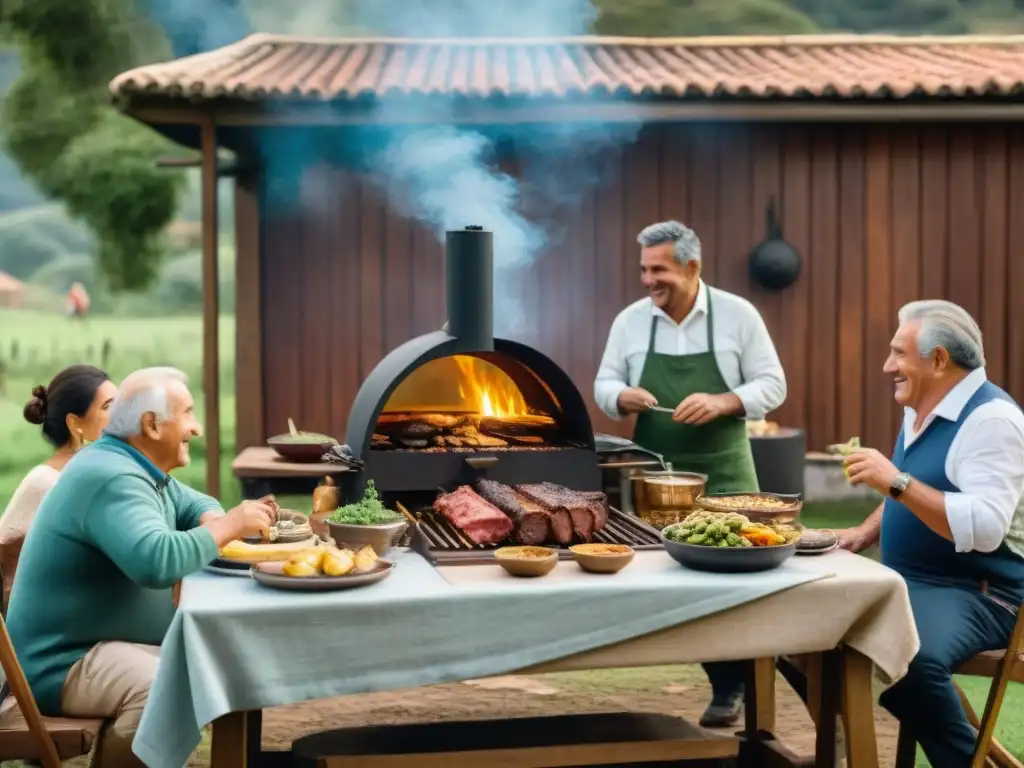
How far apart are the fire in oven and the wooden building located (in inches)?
171

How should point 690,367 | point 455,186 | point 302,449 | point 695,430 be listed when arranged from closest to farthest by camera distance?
point 695,430 < point 690,367 < point 302,449 < point 455,186

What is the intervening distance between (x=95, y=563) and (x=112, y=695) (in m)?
0.37

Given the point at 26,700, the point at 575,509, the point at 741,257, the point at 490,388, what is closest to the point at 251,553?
the point at 26,700

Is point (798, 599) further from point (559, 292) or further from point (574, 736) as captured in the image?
point (559, 292)

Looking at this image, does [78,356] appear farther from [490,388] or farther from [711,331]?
[711,331]

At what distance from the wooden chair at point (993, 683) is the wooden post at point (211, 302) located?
580 centimetres

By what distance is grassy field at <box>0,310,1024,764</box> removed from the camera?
17.5 meters

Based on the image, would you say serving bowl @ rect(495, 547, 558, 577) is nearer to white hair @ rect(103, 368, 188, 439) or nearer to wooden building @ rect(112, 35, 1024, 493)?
white hair @ rect(103, 368, 188, 439)

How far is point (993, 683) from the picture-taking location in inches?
150

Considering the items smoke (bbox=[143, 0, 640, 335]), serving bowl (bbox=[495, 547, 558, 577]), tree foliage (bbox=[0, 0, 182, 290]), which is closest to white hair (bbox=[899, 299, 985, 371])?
serving bowl (bbox=[495, 547, 558, 577])

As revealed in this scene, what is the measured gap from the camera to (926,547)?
13.5 feet

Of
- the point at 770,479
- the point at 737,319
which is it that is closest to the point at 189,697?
the point at 737,319

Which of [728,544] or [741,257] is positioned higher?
[741,257]

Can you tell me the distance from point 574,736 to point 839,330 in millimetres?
6994
